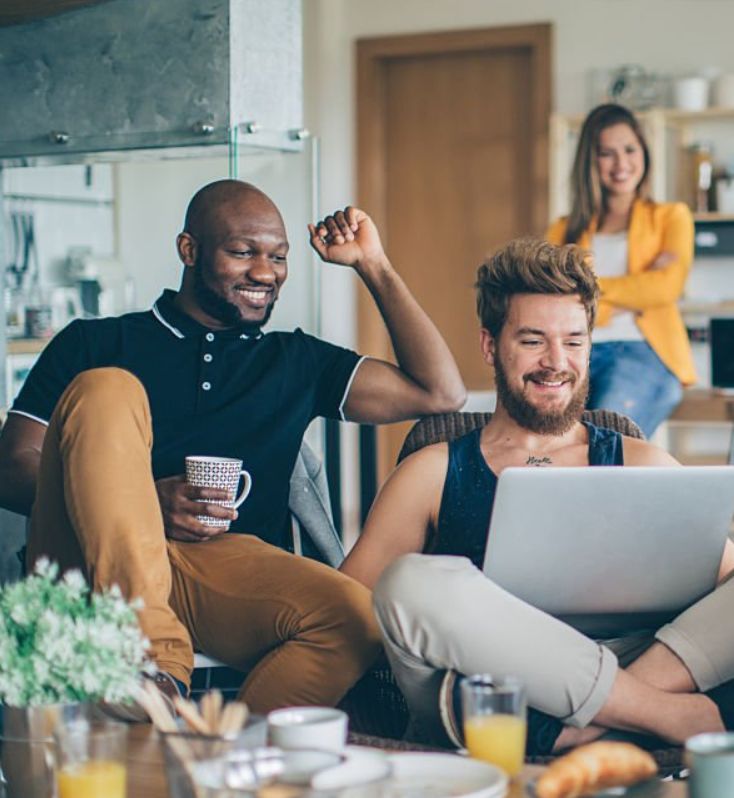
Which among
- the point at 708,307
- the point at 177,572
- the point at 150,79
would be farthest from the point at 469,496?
the point at 708,307

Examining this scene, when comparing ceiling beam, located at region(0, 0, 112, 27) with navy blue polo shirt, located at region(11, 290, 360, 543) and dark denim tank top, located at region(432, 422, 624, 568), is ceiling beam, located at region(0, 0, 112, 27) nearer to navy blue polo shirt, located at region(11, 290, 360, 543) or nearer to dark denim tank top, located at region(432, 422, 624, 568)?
navy blue polo shirt, located at region(11, 290, 360, 543)

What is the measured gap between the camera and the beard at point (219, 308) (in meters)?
2.66

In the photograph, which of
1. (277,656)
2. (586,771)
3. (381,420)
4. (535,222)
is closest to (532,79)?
(535,222)

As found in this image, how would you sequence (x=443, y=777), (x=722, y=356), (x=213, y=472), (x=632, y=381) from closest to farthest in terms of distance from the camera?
(x=443, y=777) < (x=213, y=472) < (x=632, y=381) < (x=722, y=356)

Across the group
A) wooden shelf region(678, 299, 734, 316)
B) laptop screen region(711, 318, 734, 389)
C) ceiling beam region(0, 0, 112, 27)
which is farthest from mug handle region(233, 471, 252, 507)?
wooden shelf region(678, 299, 734, 316)

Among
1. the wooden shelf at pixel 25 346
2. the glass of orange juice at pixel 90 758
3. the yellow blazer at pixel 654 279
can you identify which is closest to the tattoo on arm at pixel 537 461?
the glass of orange juice at pixel 90 758

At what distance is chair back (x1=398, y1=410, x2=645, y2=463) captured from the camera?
242cm

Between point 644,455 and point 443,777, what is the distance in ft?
3.23

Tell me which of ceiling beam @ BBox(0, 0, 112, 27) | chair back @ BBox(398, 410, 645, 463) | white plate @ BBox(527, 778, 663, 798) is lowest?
white plate @ BBox(527, 778, 663, 798)

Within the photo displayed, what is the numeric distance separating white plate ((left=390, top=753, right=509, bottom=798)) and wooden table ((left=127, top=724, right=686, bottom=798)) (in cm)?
5

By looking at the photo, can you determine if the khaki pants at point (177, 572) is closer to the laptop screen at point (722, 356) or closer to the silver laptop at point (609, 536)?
the silver laptop at point (609, 536)

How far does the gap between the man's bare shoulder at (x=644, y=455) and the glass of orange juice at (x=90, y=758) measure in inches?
46.3

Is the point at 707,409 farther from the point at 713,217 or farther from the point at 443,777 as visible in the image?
the point at 443,777

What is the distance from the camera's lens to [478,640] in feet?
5.82
